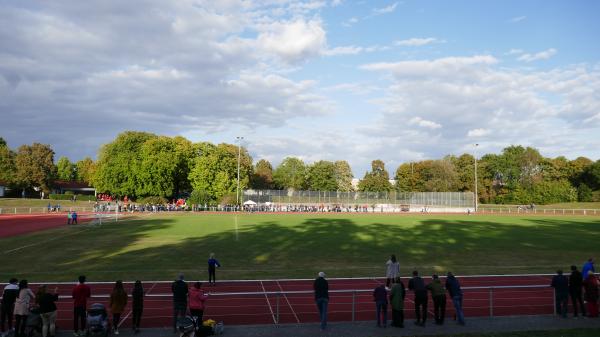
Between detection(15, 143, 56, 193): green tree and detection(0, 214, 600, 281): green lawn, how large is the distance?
58286 millimetres

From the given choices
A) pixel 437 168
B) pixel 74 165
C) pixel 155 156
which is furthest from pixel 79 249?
pixel 74 165

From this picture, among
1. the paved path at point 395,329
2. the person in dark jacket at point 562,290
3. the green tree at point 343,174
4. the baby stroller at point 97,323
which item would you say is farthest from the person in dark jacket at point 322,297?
the green tree at point 343,174

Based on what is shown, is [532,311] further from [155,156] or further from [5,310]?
[155,156]

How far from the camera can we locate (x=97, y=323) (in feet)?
35.4

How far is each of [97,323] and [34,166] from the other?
90.3m

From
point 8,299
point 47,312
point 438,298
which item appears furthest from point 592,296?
point 8,299

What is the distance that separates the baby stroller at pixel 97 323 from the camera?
10766 mm

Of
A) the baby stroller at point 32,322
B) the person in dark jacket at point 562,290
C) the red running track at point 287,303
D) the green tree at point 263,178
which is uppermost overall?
the green tree at point 263,178

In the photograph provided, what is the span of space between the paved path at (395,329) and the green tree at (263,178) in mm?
114454

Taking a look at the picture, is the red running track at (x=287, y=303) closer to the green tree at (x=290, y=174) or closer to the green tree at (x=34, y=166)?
the green tree at (x=34, y=166)

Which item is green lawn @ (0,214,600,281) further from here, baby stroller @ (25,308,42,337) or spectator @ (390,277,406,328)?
spectator @ (390,277,406,328)

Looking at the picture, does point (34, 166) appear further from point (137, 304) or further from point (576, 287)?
point (576, 287)

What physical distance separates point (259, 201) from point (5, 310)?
71.0 m

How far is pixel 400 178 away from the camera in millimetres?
124688
